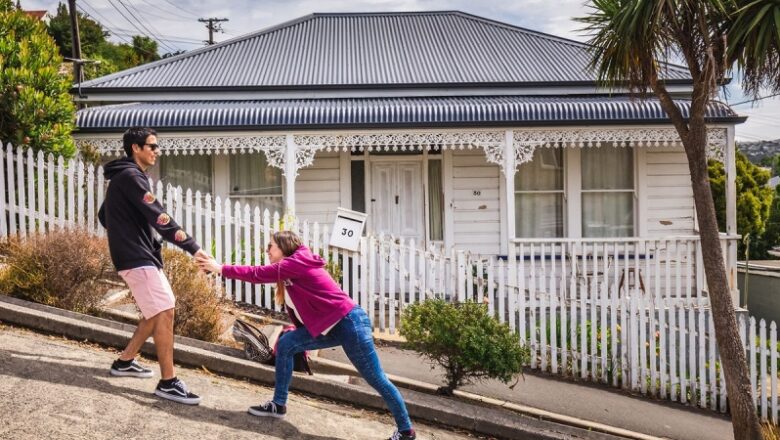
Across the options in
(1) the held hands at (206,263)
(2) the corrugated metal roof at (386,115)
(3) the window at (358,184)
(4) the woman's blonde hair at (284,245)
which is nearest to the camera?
(1) the held hands at (206,263)

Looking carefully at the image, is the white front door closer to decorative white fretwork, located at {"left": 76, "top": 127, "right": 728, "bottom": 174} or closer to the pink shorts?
decorative white fretwork, located at {"left": 76, "top": 127, "right": 728, "bottom": 174}

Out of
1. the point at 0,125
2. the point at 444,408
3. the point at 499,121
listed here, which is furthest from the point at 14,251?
the point at 499,121

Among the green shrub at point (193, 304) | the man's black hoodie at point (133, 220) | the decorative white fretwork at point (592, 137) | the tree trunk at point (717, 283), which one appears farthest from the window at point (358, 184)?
the man's black hoodie at point (133, 220)

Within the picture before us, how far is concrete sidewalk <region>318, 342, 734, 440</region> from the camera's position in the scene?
7547 millimetres

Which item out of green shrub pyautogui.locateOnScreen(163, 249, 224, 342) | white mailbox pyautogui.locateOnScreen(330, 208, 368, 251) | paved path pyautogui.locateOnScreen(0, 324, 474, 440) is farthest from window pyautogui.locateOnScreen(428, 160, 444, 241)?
paved path pyautogui.locateOnScreen(0, 324, 474, 440)

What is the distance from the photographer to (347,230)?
31.2ft

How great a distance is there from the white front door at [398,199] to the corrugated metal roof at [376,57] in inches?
64.1

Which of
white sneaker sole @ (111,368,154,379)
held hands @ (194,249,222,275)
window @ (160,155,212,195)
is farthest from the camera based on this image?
window @ (160,155,212,195)

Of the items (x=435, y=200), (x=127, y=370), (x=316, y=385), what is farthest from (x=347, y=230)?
(x=435, y=200)

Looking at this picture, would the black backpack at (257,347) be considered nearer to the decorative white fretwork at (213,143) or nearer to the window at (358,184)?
the decorative white fretwork at (213,143)

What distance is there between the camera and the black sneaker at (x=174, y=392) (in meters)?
5.40

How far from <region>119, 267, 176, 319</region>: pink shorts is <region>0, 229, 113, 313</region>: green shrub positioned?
249cm

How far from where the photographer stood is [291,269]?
5176 millimetres

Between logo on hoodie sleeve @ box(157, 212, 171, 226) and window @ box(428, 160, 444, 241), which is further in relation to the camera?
window @ box(428, 160, 444, 241)
